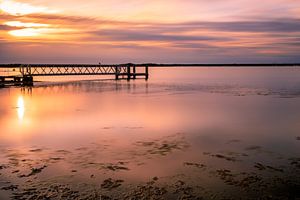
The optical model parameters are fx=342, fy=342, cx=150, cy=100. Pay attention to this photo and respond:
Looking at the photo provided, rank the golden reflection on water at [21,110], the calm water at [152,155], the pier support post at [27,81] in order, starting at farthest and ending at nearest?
the pier support post at [27,81]
the golden reflection on water at [21,110]
the calm water at [152,155]

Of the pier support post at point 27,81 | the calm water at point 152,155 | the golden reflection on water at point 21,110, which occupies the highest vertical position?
the pier support post at point 27,81

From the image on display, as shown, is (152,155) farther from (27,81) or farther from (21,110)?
(27,81)

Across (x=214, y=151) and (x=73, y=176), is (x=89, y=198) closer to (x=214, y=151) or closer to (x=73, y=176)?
(x=73, y=176)

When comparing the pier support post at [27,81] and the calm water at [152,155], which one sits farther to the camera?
the pier support post at [27,81]

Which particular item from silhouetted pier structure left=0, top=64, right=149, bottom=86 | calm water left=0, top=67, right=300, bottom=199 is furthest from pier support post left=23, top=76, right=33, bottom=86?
calm water left=0, top=67, right=300, bottom=199

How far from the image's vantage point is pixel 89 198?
9.00 meters

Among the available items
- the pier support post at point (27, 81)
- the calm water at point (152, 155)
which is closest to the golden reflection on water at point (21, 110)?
the calm water at point (152, 155)

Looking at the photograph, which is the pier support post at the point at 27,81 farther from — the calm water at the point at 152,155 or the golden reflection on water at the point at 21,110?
the calm water at the point at 152,155

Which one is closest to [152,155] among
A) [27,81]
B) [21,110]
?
[21,110]

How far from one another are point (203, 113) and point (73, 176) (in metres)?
17.5

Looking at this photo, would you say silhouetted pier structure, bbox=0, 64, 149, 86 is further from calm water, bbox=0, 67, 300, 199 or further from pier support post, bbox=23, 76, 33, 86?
calm water, bbox=0, 67, 300, 199

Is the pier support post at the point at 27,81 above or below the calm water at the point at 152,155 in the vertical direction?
above

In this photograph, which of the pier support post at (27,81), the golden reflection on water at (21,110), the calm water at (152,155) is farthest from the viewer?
the pier support post at (27,81)

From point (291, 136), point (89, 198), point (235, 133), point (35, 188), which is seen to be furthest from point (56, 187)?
point (291, 136)
